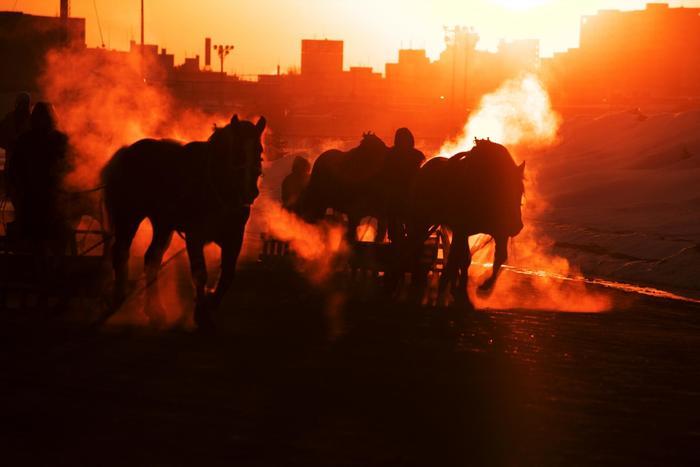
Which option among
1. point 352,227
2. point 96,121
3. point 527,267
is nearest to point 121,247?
point 352,227

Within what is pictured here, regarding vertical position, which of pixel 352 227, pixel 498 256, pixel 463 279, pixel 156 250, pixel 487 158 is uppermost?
pixel 487 158

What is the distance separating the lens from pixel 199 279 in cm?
1588

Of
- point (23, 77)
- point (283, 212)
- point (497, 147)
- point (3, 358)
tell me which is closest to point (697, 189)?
point (283, 212)

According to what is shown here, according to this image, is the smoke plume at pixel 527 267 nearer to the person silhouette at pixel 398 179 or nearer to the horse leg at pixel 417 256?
the horse leg at pixel 417 256

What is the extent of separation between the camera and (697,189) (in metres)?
43.8

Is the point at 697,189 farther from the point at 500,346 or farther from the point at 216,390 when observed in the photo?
the point at 216,390

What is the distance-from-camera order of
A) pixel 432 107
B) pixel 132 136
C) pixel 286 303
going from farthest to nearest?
pixel 432 107 < pixel 132 136 < pixel 286 303

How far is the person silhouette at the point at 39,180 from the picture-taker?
1686 cm

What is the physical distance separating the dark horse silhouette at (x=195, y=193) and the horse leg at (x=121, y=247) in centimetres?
1

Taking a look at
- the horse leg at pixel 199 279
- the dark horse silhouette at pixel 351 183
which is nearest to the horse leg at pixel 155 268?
the horse leg at pixel 199 279

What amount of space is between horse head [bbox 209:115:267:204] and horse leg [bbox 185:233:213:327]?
2.29 ft

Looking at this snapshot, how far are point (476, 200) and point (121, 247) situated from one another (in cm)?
517

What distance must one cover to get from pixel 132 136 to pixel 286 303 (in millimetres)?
8017

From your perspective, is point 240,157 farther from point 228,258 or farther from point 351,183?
point 351,183
